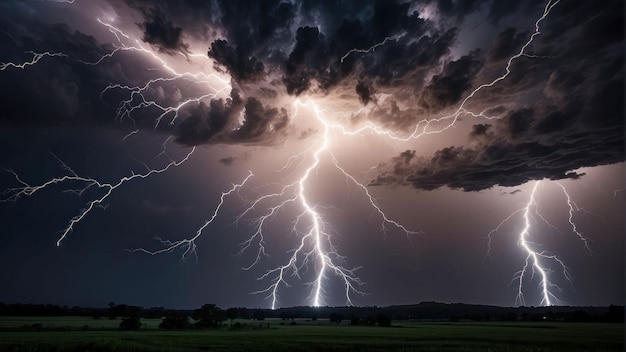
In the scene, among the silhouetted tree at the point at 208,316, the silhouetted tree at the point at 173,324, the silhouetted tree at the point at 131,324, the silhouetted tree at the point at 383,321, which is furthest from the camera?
the silhouetted tree at the point at 383,321

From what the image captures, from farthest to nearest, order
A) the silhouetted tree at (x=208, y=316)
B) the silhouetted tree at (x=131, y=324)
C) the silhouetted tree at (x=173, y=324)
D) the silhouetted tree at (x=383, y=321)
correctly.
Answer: the silhouetted tree at (x=383, y=321)
the silhouetted tree at (x=208, y=316)
the silhouetted tree at (x=173, y=324)
the silhouetted tree at (x=131, y=324)

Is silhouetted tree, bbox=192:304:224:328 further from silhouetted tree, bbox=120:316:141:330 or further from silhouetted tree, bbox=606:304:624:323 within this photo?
silhouetted tree, bbox=606:304:624:323

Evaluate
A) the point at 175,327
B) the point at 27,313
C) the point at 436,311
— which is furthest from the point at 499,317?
the point at 27,313

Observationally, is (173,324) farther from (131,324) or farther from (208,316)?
(208,316)

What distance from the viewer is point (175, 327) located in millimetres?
34688

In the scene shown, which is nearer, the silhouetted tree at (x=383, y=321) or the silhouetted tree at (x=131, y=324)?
the silhouetted tree at (x=131, y=324)

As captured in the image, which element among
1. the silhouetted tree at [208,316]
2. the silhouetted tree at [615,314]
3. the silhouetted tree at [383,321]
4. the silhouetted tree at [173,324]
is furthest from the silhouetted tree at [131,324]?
the silhouetted tree at [615,314]

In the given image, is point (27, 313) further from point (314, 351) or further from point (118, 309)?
point (314, 351)

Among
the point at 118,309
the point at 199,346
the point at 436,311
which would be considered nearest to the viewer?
the point at 199,346

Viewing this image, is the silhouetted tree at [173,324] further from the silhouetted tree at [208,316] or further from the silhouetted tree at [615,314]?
the silhouetted tree at [615,314]

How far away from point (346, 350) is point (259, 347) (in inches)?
139

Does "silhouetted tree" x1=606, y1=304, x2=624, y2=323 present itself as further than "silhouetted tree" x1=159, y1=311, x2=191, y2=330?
Yes

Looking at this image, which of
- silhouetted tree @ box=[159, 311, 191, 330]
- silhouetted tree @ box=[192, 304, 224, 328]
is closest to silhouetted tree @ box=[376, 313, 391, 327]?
silhouetted tree @ box=[192, 304, 224, 328]

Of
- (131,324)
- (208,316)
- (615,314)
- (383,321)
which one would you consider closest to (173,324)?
(131,324)
